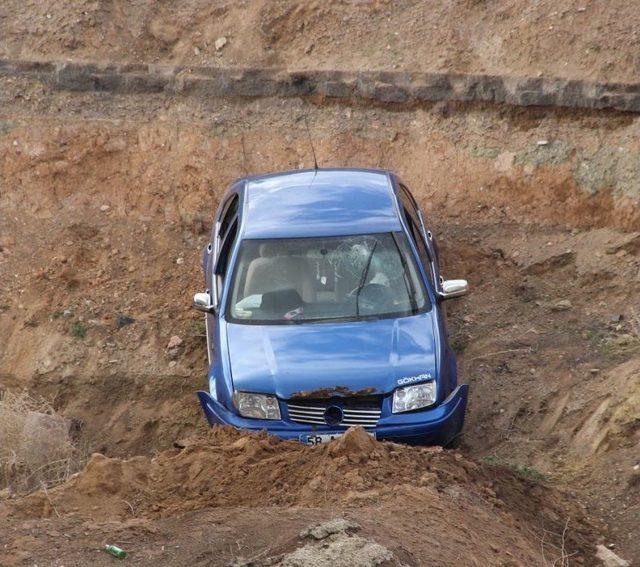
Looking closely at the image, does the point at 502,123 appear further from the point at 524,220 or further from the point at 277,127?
the point at 277,127

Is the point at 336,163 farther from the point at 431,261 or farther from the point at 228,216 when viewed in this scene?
the point at 431,261

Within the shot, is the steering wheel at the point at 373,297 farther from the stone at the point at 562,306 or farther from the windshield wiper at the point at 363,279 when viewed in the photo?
the stone at the point at 562,306

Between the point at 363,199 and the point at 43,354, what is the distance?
397 centimetres

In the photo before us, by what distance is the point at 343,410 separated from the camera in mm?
8227

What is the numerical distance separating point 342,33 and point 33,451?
25.3ft

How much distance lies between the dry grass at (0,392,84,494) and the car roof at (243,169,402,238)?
220 cm

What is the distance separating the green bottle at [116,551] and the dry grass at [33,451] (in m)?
2.82

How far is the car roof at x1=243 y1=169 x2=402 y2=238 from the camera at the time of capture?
946 cm

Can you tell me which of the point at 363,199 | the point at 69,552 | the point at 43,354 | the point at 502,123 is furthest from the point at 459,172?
the point at 69,552

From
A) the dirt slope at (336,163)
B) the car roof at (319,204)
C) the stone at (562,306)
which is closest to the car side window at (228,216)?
the car roof at (319,204)

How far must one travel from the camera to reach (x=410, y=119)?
556 inches

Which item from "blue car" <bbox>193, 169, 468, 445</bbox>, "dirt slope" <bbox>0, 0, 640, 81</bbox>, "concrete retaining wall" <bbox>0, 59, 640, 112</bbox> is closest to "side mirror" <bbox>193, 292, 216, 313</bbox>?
"blue car" <bbox>193, 169, 468, 445</bbox>

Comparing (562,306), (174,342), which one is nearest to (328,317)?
(174,342)

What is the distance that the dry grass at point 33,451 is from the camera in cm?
899
